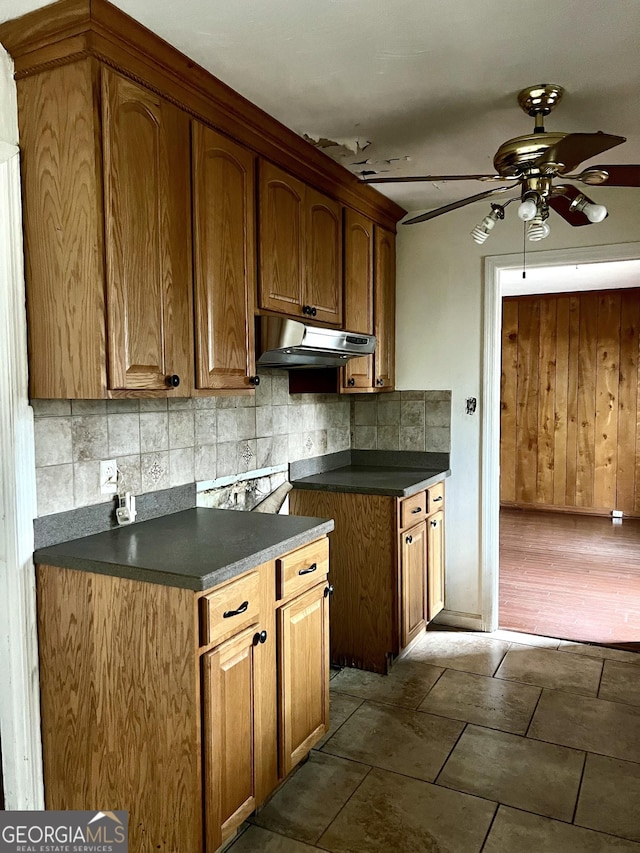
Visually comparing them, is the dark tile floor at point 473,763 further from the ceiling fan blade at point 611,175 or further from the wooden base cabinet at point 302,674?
the ceiling fan blade at point 611,175

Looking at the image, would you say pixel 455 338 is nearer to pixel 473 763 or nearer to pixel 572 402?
pixel 473 763

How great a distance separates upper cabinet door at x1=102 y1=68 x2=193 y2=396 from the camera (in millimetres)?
1816

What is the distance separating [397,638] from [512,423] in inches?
178

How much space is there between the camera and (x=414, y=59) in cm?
200

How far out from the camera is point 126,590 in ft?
5.92

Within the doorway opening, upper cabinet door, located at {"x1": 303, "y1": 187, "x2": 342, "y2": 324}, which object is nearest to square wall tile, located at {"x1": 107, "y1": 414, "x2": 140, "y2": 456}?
upper cabinet door, located at {"x1": 303, "y1": 187, "x2": 342, "y2": 324}

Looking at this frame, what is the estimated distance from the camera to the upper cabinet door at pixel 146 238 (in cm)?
182

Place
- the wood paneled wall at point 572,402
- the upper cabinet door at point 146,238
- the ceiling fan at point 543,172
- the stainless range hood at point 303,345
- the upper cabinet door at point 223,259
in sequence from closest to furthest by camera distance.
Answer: the upper cabinet door at point 146,238
the ceiling fan at point 543,172
the upper cabinet door at point 223,259
the stainless range hood at point 303,345
the wood paneled wall at point 572,402

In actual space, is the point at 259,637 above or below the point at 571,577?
above

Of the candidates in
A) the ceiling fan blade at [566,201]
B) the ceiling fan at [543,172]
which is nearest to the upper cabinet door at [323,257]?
the ceiling fan at [543,172]

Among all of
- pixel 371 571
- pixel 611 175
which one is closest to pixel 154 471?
pixel 371 571

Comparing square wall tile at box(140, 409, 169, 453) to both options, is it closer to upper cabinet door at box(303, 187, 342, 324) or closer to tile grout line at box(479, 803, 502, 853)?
upper cabinet door at box(303, 187, 342, 324)

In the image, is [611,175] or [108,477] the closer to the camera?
[611,175]

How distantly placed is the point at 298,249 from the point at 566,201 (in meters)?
1.08
